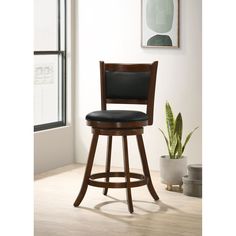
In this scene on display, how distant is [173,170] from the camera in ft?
16.7

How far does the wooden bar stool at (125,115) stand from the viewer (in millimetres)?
4375

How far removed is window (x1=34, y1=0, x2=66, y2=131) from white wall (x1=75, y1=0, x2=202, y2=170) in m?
0.16

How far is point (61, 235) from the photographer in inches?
151

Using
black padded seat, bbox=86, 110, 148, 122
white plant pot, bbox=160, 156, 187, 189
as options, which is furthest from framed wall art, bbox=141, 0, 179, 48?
black padded seat, bbox=86, 110, 148, 122

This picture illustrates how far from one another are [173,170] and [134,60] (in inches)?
51.4

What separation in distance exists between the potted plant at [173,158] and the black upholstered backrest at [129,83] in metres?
0.46

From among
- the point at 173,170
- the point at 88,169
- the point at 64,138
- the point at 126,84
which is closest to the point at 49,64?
the point at 64,138

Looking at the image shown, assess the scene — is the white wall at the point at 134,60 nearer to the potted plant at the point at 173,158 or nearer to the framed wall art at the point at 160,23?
the framed wall art at the point at 160,23

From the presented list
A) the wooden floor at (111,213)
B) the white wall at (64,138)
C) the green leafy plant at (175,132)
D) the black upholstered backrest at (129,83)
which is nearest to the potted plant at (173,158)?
the green leafy plant at (175,132)

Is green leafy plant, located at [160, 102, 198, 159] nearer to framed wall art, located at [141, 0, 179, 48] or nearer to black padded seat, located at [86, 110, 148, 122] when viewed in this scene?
black padded seat, located at [86, 110, 148, 122]

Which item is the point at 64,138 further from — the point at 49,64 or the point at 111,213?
the point at 111,213

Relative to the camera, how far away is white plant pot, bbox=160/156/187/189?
16.7 ft
